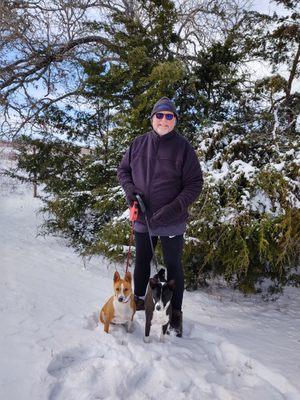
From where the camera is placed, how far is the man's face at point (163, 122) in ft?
9.73

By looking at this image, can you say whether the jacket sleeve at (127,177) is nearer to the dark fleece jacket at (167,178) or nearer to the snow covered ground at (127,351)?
the dark fleece jacket at (167,178)

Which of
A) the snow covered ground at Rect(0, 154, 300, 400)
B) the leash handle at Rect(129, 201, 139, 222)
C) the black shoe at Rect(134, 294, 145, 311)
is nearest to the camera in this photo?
the snow covered ground at Rect(0, 154, 300, 400)

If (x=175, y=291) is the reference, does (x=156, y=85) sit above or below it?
above

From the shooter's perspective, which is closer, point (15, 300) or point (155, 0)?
point (15, 300)

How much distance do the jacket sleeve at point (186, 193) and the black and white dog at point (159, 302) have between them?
21.7 inches

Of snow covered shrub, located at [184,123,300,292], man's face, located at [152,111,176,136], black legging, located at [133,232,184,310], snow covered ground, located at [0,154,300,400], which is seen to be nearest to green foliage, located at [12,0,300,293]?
snow covered shrub, located at [184,123,300,292]

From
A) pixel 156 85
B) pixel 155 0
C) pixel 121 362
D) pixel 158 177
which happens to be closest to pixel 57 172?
pixel 156 85

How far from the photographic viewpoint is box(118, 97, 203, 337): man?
2943 millimetres

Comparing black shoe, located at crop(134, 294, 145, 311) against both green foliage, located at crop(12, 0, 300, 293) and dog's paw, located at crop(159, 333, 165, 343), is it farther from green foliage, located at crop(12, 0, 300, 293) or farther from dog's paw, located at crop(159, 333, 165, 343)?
green foliage, located at crop(12, 0, 300, 293)

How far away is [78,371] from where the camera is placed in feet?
8.08

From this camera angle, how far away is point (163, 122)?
297cm

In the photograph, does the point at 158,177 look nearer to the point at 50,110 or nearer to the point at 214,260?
the point at 214,260

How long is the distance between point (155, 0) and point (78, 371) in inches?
216

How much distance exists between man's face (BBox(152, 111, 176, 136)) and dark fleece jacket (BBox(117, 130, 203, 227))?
0.15 feet
